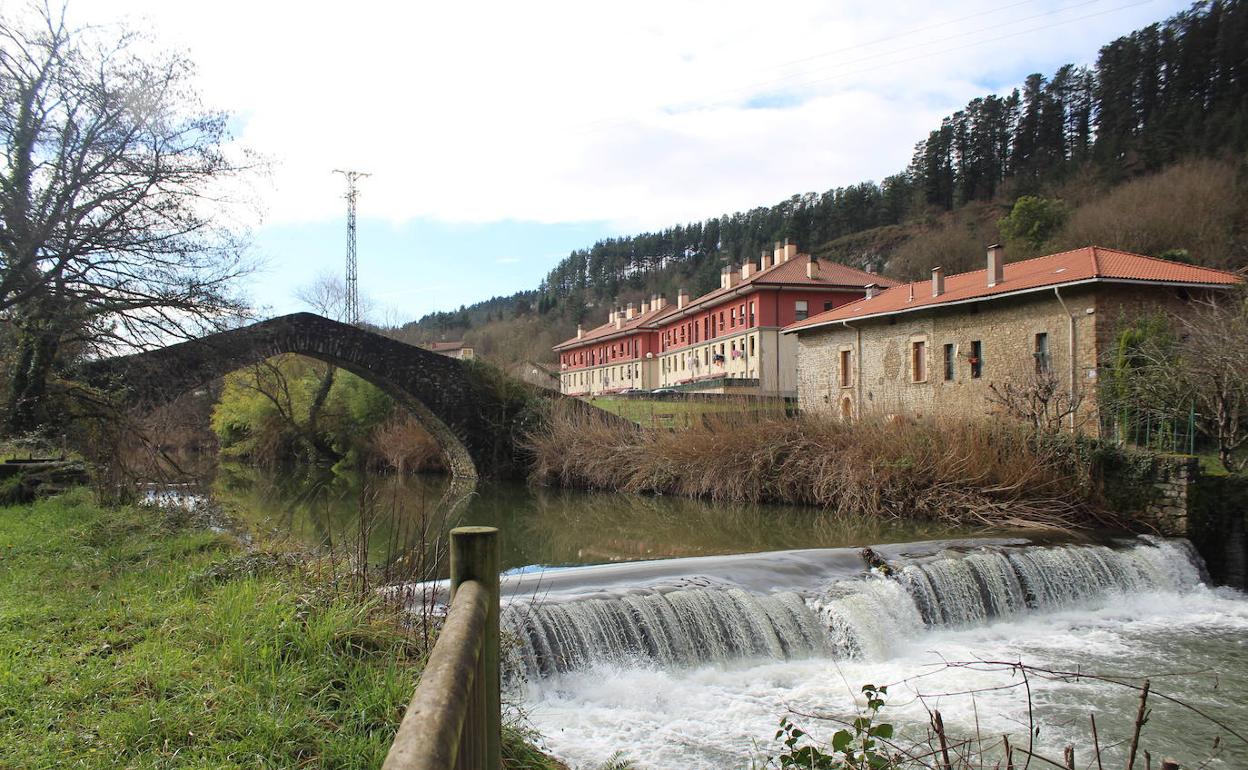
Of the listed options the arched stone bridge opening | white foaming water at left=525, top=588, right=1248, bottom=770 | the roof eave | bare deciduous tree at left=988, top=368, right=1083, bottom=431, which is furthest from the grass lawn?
the roof eave

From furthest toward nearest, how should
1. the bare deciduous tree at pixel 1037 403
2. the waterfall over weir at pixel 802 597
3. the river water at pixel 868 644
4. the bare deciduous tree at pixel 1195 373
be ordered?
the bare deciduous tree at pixel 1037 403 → the bare deciduous tree at pixel 1195 373 → the waterfall over weir at pixel 802 597 → the river water at pixel 868 644

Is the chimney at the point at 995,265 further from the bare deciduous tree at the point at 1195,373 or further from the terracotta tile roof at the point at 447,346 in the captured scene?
the terracotta tile roof at the point at 447,346

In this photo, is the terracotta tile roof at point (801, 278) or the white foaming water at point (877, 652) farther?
the terracotta tile roof at point (801, 278)

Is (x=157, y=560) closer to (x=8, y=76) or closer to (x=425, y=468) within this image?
(x=8, y=76)

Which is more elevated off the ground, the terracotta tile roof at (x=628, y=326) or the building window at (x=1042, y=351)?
the terracotta tile roof at (x=628, y=326)

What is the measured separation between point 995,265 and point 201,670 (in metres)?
22.8

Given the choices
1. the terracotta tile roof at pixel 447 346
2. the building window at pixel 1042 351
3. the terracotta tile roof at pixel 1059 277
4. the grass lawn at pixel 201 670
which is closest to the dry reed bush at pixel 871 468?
the building window at pixel 1042 351

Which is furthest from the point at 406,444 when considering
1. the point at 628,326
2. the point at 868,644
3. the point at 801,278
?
the point at 628,326

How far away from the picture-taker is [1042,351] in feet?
66.8

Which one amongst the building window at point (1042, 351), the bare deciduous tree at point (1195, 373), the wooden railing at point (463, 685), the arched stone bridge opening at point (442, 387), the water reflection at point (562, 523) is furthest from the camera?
the arched stone bridge opening at point (442, 387)

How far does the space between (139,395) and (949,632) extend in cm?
1284

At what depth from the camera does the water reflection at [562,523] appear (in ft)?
39.7

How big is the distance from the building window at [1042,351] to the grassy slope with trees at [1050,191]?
393 inches

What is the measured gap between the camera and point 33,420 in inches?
435
